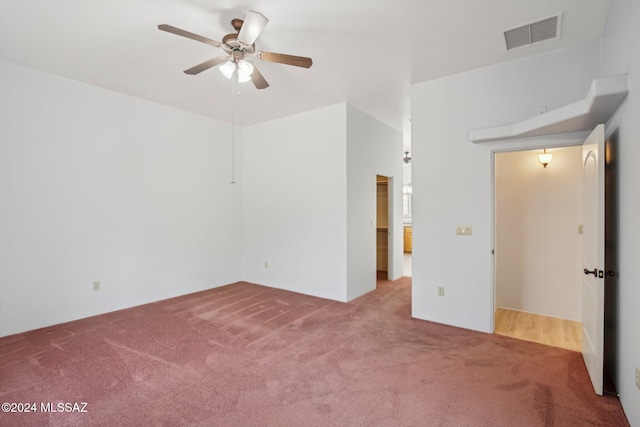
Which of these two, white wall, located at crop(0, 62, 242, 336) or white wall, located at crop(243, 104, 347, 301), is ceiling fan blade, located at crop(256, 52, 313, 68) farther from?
white wall, located at crop(0, 62, 242, 336)

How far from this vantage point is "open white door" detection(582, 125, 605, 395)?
2195mm

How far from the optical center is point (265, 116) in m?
5.21

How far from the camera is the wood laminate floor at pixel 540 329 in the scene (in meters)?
3.19

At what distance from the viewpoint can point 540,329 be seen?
3521mm

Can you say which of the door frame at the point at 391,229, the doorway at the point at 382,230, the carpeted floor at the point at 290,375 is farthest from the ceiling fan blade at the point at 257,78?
the doorway at the point at 382,230

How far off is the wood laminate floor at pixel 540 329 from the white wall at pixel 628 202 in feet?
2.97

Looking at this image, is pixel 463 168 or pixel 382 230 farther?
pixel 382 230

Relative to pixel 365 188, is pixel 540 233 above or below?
below

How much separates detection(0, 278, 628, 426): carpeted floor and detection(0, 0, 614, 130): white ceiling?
113 inches

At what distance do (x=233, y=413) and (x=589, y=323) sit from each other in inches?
109

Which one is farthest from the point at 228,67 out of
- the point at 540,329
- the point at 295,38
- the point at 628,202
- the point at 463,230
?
the point at 540,329

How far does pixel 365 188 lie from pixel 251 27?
10.3 feet

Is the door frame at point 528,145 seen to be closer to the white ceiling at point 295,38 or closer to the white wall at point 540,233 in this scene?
the white ceiling at point 295,38

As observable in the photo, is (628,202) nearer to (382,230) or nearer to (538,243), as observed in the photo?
(538,243)
